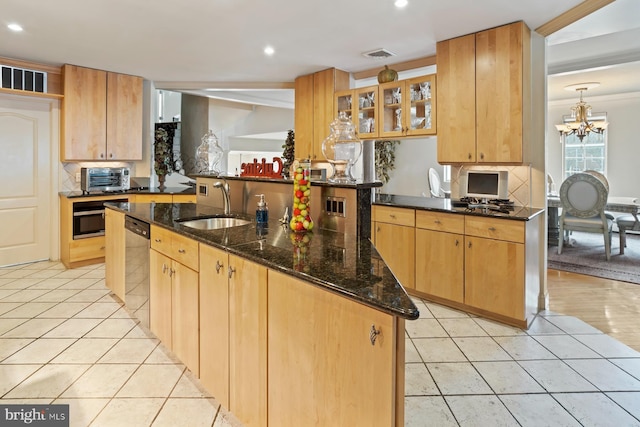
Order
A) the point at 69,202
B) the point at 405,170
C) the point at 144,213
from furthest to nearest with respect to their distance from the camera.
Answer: the point at 405,170 → the point at 69,202 → the point at 144,213

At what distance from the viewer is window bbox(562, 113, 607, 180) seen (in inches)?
296

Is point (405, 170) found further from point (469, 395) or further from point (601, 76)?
point (469, 395)

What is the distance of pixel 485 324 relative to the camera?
3076 millimetres

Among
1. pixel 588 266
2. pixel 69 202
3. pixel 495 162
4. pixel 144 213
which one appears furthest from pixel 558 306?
pixel 69 202

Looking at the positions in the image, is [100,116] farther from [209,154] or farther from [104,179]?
[209,154]

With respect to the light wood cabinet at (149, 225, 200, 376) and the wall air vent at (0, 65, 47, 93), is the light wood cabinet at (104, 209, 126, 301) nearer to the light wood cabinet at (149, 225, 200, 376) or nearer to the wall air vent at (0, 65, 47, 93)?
the light wood cabinet at (149, 225, 200, 376)

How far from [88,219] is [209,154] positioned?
2257 mm

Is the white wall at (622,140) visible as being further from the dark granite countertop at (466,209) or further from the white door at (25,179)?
the white door at (25,179)

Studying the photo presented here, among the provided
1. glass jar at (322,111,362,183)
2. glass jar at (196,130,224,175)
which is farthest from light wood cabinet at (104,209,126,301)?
glass jar at (322,111,362,183)

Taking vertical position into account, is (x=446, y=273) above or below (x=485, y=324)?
above

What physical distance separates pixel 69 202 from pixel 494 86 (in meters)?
4.72

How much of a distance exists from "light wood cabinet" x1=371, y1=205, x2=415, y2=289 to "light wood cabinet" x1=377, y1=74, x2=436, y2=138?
88cm

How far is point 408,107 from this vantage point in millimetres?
3965

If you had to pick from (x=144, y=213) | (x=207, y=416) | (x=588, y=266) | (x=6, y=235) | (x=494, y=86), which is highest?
(x=494, y=86)
